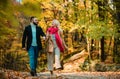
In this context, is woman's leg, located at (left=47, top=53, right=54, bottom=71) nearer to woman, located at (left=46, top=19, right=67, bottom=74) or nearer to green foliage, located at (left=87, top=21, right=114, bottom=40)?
woman, located at (left=46, top=19, right=67, bottom=74)

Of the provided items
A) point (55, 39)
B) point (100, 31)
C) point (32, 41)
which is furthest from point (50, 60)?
point (100, 31)

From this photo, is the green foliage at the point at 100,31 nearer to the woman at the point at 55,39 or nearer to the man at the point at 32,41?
the woman at the point at 55,39

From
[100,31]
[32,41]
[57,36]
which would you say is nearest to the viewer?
[32,41]

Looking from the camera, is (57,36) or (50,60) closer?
(57,36)

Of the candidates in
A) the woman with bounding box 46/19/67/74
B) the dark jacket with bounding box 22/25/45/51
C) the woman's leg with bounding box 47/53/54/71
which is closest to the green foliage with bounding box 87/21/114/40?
the woman with bounding box 46/19/67/74

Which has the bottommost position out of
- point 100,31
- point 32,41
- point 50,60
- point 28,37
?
point 50,60

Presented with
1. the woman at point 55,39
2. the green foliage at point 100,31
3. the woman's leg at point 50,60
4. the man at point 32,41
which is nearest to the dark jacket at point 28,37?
the man at point 32,41

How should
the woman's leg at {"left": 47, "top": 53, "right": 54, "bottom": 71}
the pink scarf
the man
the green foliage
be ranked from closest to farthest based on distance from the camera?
the man → the pink scarf → the woman's leg at {"left": 47, "top": 53, "right": 54, "bottom": 71} → the green foliage

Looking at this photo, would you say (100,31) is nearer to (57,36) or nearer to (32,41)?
(57,36)

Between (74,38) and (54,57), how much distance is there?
85.6 feet

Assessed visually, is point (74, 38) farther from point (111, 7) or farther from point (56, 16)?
point (111, 7)

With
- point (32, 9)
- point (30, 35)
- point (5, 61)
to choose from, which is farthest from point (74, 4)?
point (32, 9)

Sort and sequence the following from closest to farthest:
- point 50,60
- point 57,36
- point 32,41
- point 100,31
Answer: point 32,41 < point 57,36 < point 50,60 < point 100,31

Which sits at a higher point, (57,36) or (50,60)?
(57,36)
